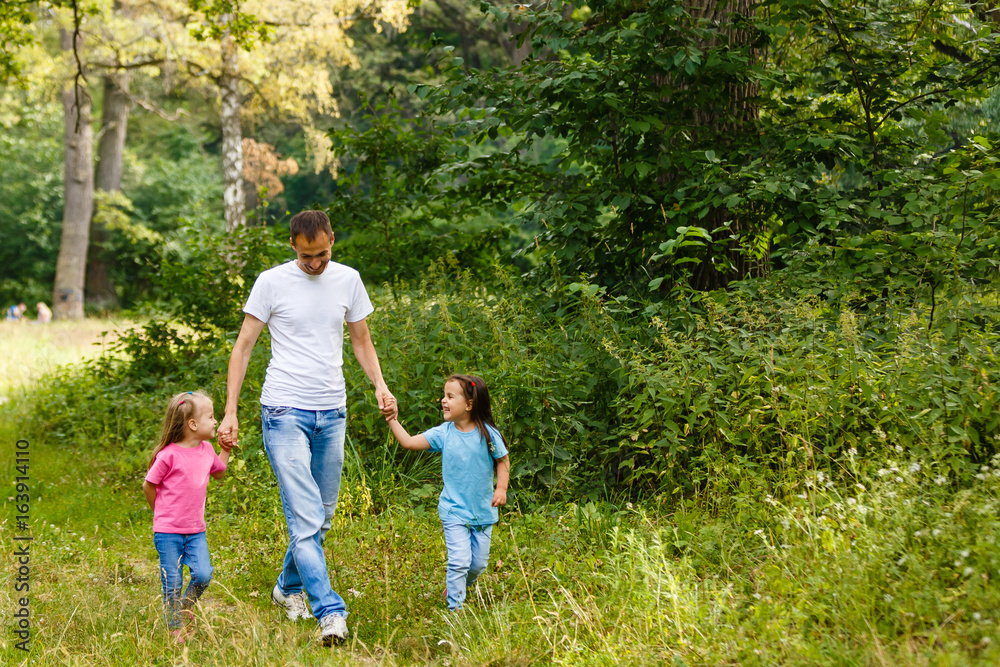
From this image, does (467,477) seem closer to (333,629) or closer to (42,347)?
(333,629)

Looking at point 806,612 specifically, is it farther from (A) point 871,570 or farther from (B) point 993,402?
(B) point 993,402

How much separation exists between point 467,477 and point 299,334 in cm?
116

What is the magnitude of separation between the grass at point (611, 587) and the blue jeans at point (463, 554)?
0.41ft

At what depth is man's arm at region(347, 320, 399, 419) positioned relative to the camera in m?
4.39

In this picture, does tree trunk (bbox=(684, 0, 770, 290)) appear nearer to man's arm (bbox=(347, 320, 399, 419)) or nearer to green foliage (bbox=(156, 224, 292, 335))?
man's arm (bbox=(347, 320, 399, 419))

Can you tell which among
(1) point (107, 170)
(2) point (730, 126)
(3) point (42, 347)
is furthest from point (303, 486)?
(1) point (107, 170)

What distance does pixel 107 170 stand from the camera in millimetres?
28391

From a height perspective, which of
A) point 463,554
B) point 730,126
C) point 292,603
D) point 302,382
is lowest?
point 292,603

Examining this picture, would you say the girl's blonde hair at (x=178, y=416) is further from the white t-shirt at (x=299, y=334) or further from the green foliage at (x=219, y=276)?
the green foliage at (x=219, y=276)

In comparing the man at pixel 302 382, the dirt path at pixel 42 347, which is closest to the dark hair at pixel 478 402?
the man at pixel 302 382

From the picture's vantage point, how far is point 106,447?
8227 millimetres

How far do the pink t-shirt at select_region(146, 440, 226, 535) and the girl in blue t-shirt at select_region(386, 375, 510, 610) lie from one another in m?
1.06

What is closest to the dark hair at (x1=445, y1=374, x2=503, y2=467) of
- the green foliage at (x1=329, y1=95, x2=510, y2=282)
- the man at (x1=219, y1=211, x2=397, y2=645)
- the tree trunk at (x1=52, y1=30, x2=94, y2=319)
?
the man at (x1=219, y1=211, x2=397, y2=645)

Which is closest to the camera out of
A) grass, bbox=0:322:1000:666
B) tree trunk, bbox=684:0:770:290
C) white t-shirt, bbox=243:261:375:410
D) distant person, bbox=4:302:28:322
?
grass, bbox=0:322:1000:666
